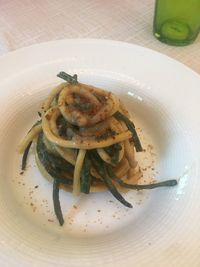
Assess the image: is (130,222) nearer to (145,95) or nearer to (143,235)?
(143,235)

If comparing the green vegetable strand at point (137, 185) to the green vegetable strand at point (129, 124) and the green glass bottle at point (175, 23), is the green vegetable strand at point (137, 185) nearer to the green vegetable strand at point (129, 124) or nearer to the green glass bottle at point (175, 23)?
the green vegetable strand at point (129, 124)

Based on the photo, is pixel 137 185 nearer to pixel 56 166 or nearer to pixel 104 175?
pixel 104 175

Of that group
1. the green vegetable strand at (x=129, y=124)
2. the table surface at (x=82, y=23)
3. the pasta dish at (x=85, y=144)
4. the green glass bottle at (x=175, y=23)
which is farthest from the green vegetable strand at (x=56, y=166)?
the green glass bottle at (x=175, y=23)

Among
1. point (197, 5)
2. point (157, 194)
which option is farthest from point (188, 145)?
point (197, 5)

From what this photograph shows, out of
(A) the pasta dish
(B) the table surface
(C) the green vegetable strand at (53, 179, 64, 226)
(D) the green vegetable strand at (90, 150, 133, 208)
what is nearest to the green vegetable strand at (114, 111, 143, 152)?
(A) the pasta dish

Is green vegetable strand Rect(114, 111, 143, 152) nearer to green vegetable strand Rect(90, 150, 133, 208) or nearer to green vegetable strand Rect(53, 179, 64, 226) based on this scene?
green vegetable strand Rect(90, 150, 133, 208)
